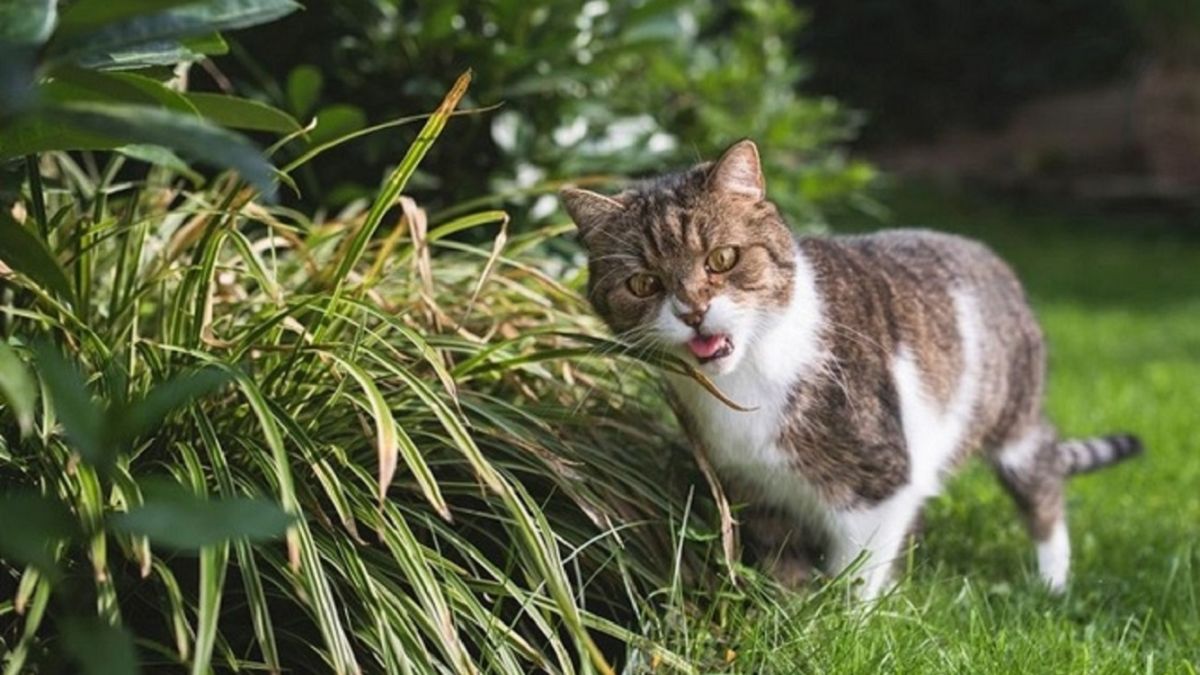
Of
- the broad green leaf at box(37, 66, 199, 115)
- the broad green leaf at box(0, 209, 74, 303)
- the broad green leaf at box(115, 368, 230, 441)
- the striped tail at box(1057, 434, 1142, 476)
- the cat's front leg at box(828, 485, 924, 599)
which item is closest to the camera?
the broad green leaf at box(115, 368, 230, 441)

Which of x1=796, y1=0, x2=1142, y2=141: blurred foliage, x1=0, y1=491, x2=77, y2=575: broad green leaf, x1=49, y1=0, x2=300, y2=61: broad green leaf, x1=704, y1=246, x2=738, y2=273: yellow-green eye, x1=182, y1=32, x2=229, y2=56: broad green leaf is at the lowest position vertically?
x1=796, y1=0, x2=1142, y2=141: blurred foliage

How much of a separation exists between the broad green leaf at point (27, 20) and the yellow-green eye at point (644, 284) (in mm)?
1129

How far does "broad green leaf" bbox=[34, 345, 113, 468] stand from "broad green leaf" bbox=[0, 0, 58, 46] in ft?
1.13

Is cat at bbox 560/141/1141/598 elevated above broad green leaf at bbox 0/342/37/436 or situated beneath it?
situated beneath

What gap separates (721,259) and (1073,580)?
4.01 ft

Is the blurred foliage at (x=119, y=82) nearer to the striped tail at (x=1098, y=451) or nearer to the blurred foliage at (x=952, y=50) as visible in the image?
the striped tail at (x=1098, y=451)

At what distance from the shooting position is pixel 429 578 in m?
2.25

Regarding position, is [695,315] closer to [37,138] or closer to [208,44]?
[208,44]

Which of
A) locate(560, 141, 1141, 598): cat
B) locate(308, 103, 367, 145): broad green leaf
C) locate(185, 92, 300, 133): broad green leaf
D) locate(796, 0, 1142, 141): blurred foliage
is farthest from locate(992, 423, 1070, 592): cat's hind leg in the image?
locate(796, 0, 1142, 141): blurred foliage

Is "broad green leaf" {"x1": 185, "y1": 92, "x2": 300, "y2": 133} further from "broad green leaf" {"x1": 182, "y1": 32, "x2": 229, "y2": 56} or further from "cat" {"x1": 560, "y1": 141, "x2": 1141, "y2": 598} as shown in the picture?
"cat" {"x1": 560, "y1": 141, "x2": 1141, "y2": 598}

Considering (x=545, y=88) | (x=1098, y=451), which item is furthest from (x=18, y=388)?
(x=1098, y=451)

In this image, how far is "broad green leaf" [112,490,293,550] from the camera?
1496 millimetres

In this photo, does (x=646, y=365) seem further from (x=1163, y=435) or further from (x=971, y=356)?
(x=1163, y=435)

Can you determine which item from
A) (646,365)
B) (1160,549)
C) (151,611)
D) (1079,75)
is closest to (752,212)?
(646,365)
